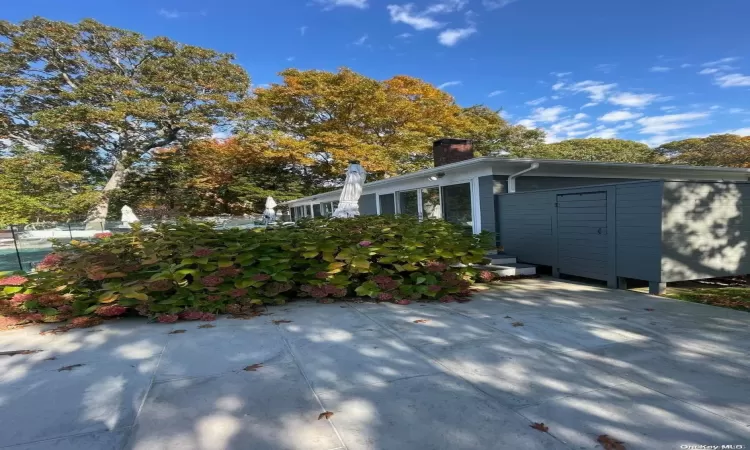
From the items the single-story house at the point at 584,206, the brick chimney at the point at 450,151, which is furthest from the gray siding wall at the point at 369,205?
the brick chimney at the point at 450,151

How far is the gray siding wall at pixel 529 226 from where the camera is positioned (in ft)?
20.7

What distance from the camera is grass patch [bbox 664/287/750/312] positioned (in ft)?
13.6

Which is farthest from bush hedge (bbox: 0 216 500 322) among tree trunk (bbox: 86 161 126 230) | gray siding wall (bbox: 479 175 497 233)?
tree trunk (bbox: 86 161 126 230)

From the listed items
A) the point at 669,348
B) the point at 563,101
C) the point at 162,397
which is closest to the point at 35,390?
the point at 162,397

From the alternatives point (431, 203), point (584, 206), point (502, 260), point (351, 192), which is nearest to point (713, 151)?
point (431, 203)

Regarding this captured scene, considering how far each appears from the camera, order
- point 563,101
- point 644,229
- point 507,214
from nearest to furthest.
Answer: point 644,229
point 507,214
point 563,101

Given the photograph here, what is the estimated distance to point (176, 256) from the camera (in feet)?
13.5

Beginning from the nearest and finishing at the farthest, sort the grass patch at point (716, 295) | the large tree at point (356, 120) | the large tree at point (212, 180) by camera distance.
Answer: the grass patch at point (716, 295)
the large tree at point (356, 120)
the large tree at point (212, 180)

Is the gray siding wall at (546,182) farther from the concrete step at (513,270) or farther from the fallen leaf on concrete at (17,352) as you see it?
the fallen leaf on concrete at (17,352)

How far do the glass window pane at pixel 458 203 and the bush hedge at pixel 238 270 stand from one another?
3136 mm

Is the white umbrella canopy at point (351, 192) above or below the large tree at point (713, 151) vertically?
below

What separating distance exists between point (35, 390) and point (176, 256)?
78.4 inches

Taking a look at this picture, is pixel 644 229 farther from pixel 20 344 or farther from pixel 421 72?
pixel 421 72

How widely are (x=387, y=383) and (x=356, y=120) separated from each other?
62.6 ft
